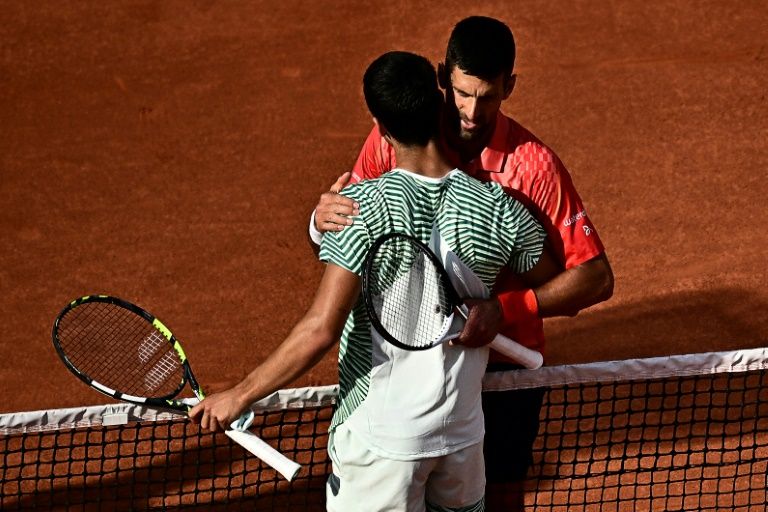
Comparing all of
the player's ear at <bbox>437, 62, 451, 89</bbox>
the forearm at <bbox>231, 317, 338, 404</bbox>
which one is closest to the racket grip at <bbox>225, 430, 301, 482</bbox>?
the forearm at <bbox>231, 317, 338, 404</bbox>

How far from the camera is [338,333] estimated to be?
3.47 metres

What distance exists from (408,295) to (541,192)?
0.78m

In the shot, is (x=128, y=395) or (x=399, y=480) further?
(x=128, y=395)

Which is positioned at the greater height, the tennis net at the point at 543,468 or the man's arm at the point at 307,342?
the man's arm at the point at 307,342

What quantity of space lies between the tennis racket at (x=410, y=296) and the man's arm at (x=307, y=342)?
88 millimetres

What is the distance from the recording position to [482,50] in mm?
4051

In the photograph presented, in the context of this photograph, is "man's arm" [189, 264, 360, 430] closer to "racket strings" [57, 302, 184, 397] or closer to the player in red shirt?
the player in red shirt

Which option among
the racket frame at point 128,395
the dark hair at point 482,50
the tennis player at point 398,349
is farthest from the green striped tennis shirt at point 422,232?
the racket frame at point 128,395

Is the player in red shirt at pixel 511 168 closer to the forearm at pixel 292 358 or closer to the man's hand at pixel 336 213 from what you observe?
the man's hand at pixel 336 213

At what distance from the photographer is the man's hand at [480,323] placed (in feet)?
11.4

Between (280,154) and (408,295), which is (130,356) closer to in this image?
(408,295)

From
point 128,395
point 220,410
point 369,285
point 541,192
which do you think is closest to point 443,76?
point 541,192

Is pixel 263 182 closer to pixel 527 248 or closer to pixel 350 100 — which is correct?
pixel 350 100

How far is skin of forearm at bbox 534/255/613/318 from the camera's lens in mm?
3869
